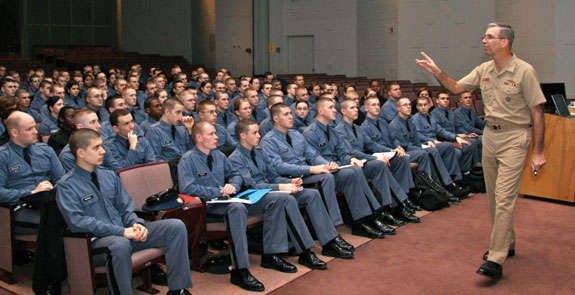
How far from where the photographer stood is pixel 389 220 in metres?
4.97

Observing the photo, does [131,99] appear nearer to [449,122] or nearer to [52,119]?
[52,119]

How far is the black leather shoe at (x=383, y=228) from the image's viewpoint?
4.68m

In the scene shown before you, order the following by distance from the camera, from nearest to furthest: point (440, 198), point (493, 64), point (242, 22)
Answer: point (493, 64) → point (440, 198) → point (242, 22)

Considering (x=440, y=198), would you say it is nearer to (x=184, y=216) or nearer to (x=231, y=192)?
(x=231, y=192)

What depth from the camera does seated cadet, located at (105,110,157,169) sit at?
453 cm

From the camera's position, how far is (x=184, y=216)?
3.48 m

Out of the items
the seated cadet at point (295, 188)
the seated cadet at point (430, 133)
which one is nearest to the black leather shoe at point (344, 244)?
the seated cadet at point (295, 188)

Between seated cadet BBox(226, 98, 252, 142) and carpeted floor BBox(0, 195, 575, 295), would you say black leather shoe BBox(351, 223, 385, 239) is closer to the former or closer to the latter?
carpeted floor BBox(0, 195, 575, 295)

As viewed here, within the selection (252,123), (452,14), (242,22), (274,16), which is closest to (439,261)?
(252,123)

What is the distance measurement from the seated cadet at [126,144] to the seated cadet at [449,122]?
12.8 ft

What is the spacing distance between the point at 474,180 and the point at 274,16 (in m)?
10.5

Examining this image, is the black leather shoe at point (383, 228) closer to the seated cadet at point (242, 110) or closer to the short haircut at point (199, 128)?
the short haircut at point (199, 128)

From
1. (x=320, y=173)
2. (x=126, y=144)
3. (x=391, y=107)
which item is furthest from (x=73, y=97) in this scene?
(x=320, y=173)

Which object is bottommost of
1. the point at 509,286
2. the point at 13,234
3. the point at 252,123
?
the point at 509,286
